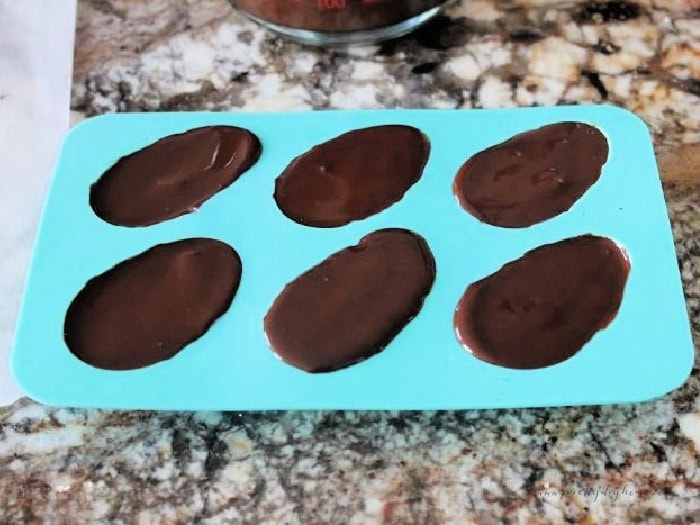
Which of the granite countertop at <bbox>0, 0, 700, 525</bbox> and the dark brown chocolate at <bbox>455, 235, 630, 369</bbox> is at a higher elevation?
the dark brown chocolate at <bbox>455, 235, 630, 369</bbox>

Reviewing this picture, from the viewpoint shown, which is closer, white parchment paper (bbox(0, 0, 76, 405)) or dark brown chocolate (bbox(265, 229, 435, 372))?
dark brown chocolate (bbox(265, 229, 435, 372))

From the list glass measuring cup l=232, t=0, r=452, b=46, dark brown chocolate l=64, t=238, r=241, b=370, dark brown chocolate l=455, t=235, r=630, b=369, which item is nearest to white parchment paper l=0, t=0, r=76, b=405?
dark brown chocolate l=64, t=238, r=241, b=370

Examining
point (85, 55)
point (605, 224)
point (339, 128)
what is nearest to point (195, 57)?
point (85, 55)

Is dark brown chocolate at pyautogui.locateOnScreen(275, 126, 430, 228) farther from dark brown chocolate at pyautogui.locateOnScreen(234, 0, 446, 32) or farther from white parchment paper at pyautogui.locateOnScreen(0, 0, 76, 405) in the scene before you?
white parchment paper at pyautogui.locateOnScreen(0, 0, 76, 405)

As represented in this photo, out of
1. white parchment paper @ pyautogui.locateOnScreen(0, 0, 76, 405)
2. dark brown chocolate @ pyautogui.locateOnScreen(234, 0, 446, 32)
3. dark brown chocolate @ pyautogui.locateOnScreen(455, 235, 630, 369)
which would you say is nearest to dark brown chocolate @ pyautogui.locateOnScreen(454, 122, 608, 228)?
dark brown chocolate @ pyautogui.locateOnScreen(455, 235, 630, 369)

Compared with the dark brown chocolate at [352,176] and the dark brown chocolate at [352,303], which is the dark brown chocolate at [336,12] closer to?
the dark brown chocolate at [352,176]

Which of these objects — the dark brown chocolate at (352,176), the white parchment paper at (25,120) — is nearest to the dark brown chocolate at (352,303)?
the dark brown chocolate at (352,176)

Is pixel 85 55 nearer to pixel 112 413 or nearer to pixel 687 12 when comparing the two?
pixel 112 413

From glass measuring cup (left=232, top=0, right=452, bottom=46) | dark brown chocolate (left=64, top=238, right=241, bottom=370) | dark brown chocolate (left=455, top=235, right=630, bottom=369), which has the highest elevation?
glass measuring cup (left=232, top=0, right=452, bottom=46)
